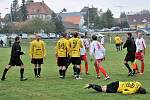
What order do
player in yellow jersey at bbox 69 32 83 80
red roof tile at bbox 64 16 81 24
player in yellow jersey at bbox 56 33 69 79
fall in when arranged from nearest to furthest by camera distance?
player in yellow jersey at bbox 69 32 83 80, player in yellow jersey at bbox 56 33 69 79, red roof tile at bbox 64 16 81 24

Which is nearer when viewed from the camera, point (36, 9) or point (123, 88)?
point (123, 88)

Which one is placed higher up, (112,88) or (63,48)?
(63,48)

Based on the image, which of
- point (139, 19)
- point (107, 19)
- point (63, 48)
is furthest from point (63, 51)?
point (139, 19)

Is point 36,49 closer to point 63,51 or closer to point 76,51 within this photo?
point 63,51

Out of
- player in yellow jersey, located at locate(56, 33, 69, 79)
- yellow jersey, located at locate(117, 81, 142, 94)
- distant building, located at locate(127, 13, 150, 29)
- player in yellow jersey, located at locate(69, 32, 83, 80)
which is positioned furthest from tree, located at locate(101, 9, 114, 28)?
yellow jersey, located at locate(117, 81, 142, 94)

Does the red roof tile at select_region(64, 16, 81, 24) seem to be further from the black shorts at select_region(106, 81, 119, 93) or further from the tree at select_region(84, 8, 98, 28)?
the black shorts at select_region(106, 81, 119, 93)

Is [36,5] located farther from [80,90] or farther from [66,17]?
[80,90]

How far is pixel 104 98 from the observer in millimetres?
13867

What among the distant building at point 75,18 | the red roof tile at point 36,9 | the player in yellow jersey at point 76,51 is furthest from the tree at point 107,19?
the player in yellow jersey at point 76,51

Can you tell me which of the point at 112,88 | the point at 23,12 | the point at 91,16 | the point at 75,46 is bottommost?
the point at 112,88

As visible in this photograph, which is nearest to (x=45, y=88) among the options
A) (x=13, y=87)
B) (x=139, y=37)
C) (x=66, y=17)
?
(x=13, y=87)

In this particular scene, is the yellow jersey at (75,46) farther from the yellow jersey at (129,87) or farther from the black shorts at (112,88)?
the yellow jersey at (129,87)

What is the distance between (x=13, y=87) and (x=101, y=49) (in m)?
4.55

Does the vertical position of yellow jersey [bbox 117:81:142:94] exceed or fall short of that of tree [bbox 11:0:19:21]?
it falls short
